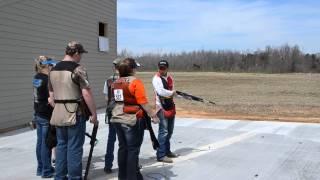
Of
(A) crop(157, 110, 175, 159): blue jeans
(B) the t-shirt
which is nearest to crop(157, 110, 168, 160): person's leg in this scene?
(A) crop(157, 110, 175, 159): blue jeans

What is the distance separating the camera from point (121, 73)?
230 inches

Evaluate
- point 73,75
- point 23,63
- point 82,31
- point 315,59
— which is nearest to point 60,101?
point 73,75

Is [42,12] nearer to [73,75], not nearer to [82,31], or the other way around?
[82,31]

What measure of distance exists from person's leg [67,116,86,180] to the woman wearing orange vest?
17.1 inches

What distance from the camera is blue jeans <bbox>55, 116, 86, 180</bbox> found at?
571cm

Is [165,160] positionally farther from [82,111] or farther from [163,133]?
[82,111]

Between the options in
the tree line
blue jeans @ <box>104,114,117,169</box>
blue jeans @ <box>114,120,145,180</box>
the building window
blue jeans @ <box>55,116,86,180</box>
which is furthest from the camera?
the tree line

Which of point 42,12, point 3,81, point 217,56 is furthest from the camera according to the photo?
point 217,56

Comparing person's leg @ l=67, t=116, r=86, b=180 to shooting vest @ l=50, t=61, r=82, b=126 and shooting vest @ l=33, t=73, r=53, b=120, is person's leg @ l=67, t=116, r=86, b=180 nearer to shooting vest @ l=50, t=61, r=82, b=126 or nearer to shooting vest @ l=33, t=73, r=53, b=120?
shooting vest @ l=50, t=61, r=82, b=126

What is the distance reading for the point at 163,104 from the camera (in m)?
7.48

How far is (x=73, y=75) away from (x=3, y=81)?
594 cm

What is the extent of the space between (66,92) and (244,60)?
363 ft

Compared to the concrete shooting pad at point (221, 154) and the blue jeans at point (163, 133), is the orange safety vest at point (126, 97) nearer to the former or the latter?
the concrete shooting pad at point (221, 154)

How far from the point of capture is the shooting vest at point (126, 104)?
5.77 meters
